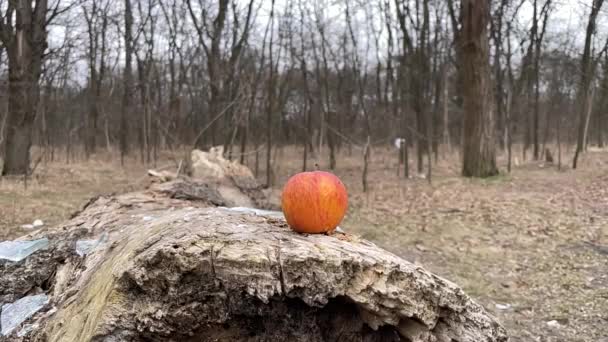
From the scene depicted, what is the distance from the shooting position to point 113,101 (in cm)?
2377

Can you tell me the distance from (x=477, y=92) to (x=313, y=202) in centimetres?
980

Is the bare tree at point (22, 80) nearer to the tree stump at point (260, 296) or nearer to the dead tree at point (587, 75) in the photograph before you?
the tree stump at point (260, 296)

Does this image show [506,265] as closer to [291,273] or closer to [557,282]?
[557,282]

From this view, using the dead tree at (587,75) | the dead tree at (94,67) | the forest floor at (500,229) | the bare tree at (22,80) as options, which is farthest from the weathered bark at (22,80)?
the dead tree at (587,75)

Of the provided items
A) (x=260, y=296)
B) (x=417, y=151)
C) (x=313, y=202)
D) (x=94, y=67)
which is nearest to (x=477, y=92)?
(x=417, y=151)

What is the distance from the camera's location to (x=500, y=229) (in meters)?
6.72

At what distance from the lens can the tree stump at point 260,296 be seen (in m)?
1.74

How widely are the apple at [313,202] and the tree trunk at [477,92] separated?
9599mm

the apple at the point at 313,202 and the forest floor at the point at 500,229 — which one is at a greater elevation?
the apple at the point at 313,202

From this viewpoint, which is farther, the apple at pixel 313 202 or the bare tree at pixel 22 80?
the bare tree at pixel 22 80

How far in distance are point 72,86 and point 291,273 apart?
89.2 ft

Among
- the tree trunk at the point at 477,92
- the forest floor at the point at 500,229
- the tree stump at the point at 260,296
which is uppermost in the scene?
the tree trunk at the point at 477,92

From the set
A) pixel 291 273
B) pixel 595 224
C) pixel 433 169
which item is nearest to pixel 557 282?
pixel 595 224

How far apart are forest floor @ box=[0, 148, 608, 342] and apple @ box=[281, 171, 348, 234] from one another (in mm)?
2409
